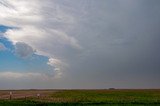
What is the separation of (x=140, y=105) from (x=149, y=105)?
2.71 ft

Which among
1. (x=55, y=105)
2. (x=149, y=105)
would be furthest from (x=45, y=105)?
(x=149, y=105)

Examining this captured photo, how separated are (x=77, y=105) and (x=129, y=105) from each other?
190 inches

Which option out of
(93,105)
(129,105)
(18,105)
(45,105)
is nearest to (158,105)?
(129,105)

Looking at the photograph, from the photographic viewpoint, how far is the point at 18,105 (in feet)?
99.9

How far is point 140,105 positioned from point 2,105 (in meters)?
12.7

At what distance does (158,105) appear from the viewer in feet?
101

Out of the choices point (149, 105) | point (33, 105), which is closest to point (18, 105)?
point (33, 105)

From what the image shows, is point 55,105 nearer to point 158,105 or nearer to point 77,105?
point 77,105

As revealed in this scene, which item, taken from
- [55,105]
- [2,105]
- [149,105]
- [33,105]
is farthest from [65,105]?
[149,105]

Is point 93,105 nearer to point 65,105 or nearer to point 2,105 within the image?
point 65,105

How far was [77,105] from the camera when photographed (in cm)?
2983

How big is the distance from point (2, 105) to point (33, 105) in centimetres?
296

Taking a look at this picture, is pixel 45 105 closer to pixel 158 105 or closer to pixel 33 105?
pixel 33 105

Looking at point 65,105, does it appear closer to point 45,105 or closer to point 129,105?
point 45,105
